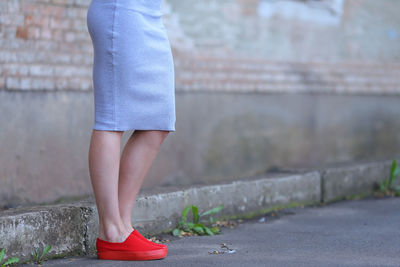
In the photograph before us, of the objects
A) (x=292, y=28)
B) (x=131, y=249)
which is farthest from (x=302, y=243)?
(x=292, y=28)

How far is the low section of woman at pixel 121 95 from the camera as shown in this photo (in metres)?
2.55

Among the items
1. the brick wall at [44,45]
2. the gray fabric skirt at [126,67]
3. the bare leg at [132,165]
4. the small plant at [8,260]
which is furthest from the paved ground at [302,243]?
the brick wall at [44,45]

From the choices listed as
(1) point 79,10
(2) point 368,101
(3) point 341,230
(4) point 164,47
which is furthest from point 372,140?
(4) point 164,47

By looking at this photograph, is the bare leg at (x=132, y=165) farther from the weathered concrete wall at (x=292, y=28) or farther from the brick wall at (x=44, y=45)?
the weathered concrete wall at (x=292, y=28)

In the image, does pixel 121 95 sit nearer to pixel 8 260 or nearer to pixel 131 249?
pixel 131 249

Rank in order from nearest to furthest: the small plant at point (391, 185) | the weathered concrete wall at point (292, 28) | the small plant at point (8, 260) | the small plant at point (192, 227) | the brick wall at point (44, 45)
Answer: the small plant at point (8, 260), the small plant at point (192, 227), the brick wall at point (44, 45), the small plant at point (391, 185), the weathered concrete wall at point (292, 28)

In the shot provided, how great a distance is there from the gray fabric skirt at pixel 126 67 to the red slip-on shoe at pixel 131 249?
0.48 m

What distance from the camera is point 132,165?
2678 mm

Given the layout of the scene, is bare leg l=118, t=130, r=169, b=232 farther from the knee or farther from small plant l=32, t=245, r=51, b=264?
small plant l=32, t=245, r=51, b=264

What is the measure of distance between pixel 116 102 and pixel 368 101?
14.4 feet

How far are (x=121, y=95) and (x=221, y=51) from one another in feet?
9.38

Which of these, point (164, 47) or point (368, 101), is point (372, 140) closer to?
point (368, 101)

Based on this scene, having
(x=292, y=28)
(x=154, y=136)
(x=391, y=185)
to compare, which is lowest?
(x=391, y=185)

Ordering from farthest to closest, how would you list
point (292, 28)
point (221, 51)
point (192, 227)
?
point (292, 28)
point (221, 51)
point (192, 227)
